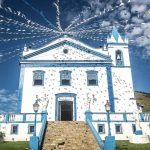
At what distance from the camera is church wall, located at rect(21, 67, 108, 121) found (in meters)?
25.0

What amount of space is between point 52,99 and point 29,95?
2.38 m

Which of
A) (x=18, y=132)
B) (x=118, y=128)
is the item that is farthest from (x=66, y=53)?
(x=18, y=132)

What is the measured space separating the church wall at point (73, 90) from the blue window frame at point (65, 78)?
32 centimetres

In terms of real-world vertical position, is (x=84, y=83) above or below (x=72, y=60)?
below

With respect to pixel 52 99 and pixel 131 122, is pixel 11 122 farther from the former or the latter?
pixel 131 122

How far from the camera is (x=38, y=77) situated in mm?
26281

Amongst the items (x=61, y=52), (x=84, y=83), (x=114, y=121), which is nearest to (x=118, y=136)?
(x=114, y=121)

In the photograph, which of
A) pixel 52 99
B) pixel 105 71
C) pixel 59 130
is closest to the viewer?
pixel 59 130

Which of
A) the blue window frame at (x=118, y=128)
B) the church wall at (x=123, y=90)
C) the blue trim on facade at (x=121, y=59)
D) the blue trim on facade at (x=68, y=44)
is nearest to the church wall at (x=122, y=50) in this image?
the blue trim on facade at (x=121, y=59)

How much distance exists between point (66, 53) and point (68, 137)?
1240 cm

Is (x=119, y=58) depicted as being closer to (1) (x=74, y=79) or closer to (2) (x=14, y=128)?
(1) (x=74, y=79)

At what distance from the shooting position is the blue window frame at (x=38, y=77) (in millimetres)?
26062

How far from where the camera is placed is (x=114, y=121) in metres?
21.8

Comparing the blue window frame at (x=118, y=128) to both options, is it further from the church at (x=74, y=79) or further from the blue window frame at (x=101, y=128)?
the church at (x=74, y=79)
